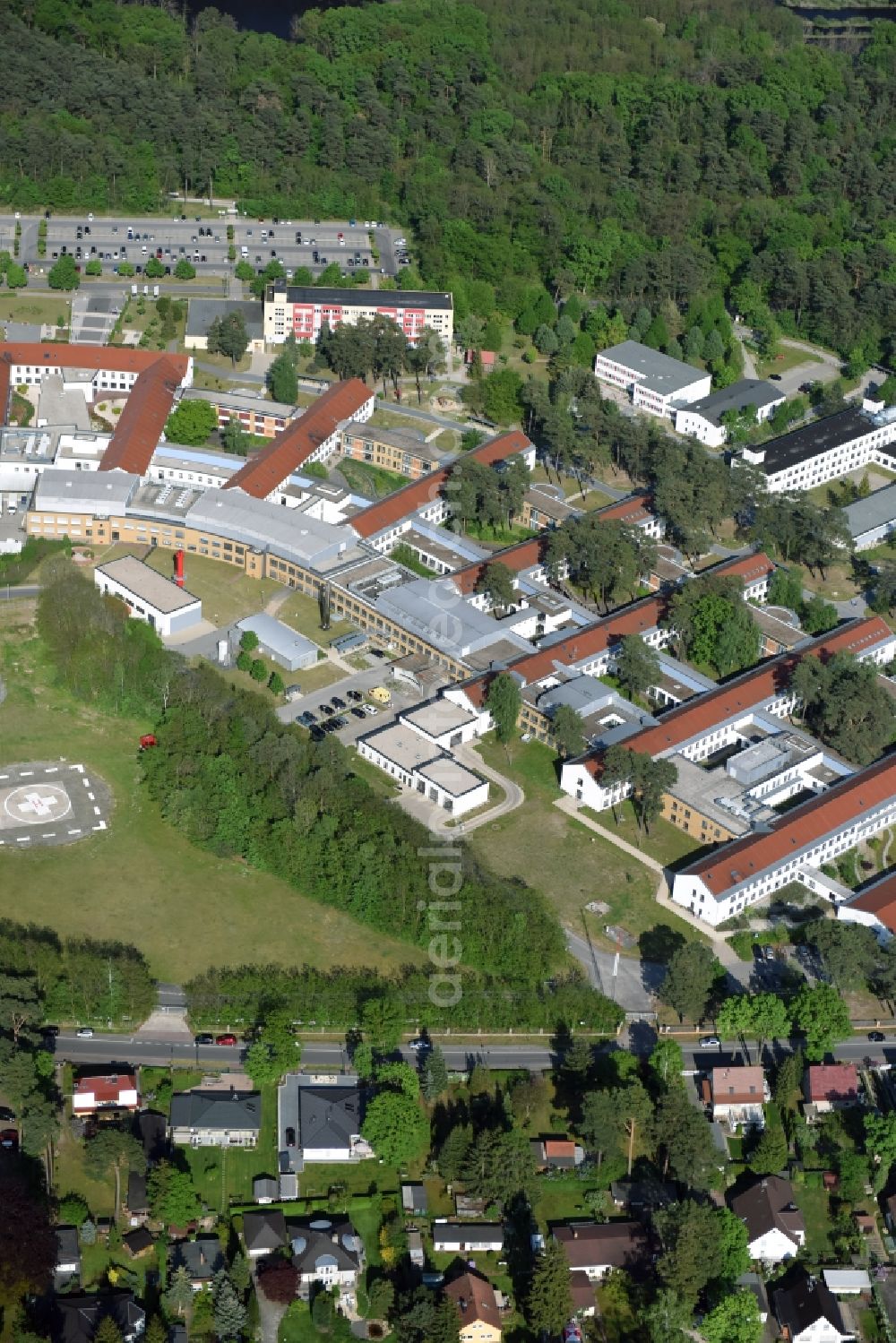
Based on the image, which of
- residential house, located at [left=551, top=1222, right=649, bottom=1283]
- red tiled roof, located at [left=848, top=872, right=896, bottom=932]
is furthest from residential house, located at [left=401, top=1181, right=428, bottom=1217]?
red tiled roof, located at [left=848, top=872, right=896, bottom=932]

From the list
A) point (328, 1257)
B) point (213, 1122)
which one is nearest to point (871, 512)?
point (213, 1122)

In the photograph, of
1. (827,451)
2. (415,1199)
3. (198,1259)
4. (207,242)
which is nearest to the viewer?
(198,1259)

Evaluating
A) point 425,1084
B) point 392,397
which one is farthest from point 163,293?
point 425,1084

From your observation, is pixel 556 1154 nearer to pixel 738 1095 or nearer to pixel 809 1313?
pixel 738 1095

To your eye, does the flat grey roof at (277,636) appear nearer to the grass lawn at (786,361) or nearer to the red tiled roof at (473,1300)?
the red tiled roof at (473,1300)

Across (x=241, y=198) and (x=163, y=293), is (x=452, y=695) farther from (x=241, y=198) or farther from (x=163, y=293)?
(x=241, y=198)

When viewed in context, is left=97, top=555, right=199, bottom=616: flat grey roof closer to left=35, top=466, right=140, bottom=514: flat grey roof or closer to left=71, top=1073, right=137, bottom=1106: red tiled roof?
left=35, top=466, right=140, bottom=514: flat grey roof

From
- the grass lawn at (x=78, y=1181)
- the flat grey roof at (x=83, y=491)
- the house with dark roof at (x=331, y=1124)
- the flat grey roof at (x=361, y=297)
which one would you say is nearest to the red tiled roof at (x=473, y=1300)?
the house with dark roof at (x=331, y=1124)
